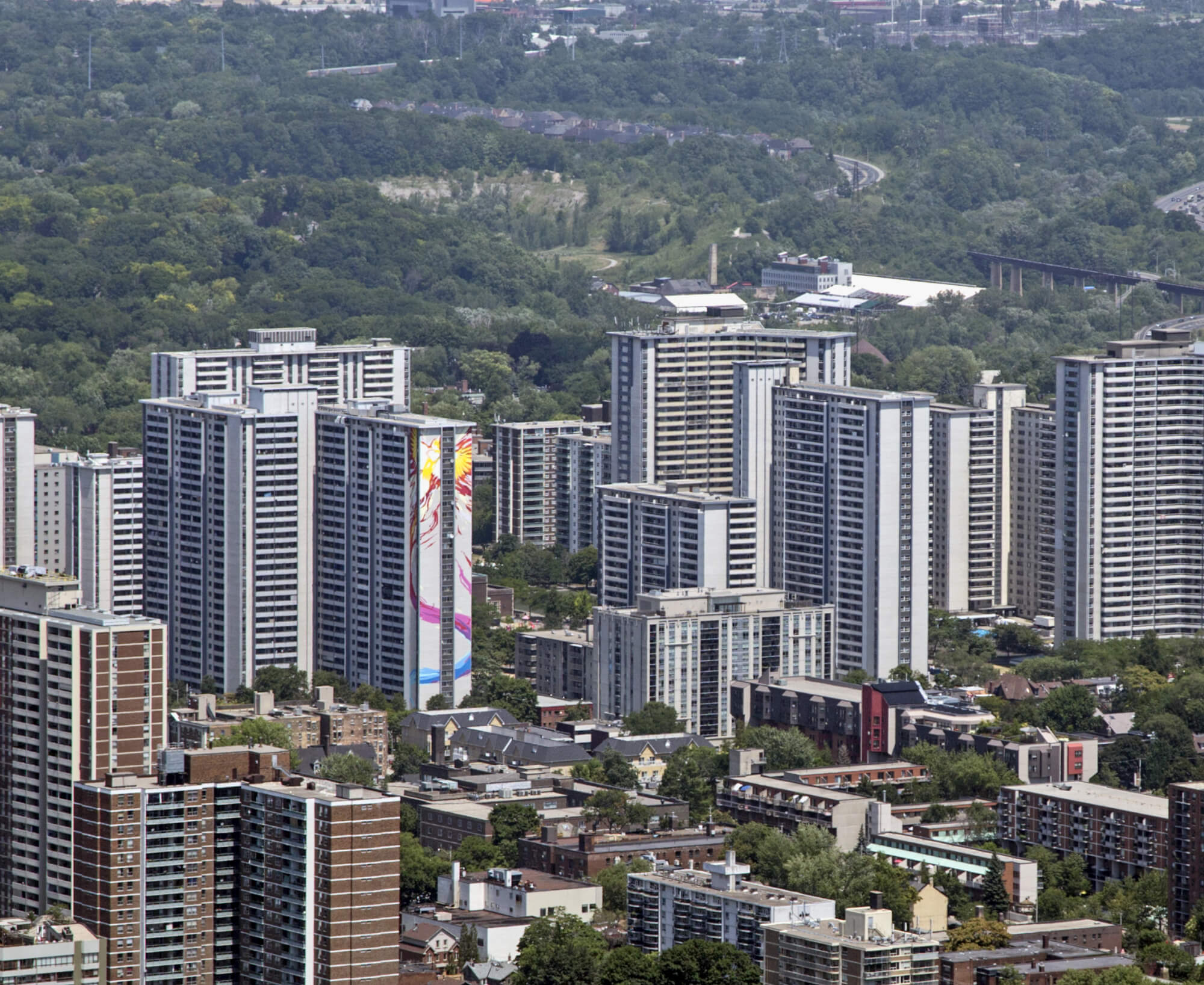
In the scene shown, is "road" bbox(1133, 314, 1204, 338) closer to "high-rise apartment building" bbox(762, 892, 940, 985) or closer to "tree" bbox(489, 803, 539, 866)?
"tree" bbox(489, 803, 539, 866)

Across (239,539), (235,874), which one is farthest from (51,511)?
(235,874)

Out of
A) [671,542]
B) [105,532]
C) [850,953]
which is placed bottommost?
[850,953]

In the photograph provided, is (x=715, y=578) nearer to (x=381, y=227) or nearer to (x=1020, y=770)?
(x=1020, y=770)

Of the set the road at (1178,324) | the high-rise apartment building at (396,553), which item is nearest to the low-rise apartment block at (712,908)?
the high-rise apartment building at (396,553)

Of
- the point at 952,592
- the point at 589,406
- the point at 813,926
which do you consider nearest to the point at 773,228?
the point at 589,406

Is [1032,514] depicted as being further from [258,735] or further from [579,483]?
[258,735]

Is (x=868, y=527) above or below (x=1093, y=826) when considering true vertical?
above

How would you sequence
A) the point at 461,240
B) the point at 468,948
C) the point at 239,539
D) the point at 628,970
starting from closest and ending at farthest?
the point at 628,970 < the point at 468,948 < the point at 239,539 < the point at 461,240
